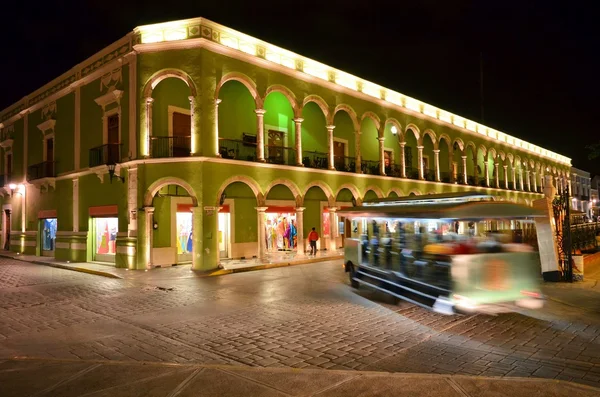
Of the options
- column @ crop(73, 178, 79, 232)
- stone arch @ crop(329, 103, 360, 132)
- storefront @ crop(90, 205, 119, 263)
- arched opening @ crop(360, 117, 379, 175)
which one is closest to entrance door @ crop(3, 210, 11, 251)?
column @ crop(73, 178, 79, 232)

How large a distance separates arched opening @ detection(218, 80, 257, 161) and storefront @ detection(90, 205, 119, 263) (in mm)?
6059

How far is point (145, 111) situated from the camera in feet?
57.8

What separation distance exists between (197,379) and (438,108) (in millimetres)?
30493

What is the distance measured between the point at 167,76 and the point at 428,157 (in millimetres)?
22407

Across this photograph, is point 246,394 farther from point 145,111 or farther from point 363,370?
point 145,111

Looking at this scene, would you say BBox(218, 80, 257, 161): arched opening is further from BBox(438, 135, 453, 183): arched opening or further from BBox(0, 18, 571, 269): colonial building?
BBox(438, 135, 453, 183): arched opening

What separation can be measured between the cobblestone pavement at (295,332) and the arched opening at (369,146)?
16.4 m

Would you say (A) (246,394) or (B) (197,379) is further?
(B) (197,379)

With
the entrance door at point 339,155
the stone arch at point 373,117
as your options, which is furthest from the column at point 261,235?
the stone arch at point 373,117

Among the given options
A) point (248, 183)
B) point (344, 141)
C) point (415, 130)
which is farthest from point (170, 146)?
point (415, 130)

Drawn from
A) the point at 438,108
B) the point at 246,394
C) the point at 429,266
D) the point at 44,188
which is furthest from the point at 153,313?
the point at 438,108

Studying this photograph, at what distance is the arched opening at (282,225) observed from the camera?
77.9 ft

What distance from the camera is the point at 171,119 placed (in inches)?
732

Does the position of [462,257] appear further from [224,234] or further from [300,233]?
[224,234]
